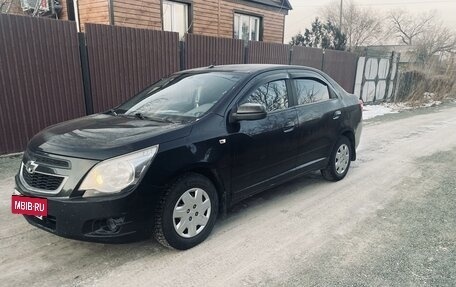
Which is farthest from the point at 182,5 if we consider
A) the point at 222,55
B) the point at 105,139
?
the point at 105,139

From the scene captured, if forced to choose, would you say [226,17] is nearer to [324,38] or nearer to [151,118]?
[151,118]

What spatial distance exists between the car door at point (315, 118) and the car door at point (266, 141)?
0.17m

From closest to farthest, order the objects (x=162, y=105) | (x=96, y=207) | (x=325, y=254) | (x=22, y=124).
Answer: (x=96, y=207) < (x=325, y=254) < (x=162, y=105) < (x=22, y=124)

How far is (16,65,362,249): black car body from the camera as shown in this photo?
111 inches

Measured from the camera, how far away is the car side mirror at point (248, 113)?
138 inches

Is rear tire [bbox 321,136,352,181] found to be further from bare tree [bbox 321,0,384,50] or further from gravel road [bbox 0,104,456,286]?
bare tree [bbox 321,0,384,50]

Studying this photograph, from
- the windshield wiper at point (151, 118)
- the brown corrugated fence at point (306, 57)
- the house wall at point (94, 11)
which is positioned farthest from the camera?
the brown corrugated fence at point (306, 57)

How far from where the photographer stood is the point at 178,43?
8641 mm

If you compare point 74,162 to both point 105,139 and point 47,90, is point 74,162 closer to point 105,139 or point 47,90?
point 105,139

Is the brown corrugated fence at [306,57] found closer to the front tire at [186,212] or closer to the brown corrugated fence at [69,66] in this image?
the brown corrugated fence at [69,66]

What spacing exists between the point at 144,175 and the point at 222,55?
7.53 metres

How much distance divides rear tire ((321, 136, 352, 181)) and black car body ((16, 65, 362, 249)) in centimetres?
14

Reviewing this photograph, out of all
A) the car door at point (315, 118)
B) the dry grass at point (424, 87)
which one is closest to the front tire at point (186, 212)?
the car door at point (315, 118)

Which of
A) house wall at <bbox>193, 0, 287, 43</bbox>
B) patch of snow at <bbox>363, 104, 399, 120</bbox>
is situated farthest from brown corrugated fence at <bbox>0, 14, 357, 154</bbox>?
patch of snow at <bbox>363, 104, 399, 120</bbox>
